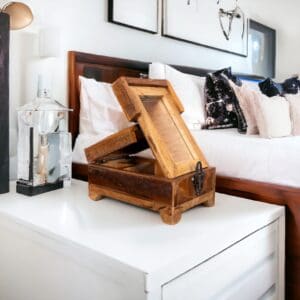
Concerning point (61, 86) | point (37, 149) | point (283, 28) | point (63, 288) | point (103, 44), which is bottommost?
point (63, 288)

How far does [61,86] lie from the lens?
1746 mm

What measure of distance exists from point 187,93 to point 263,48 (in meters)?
2.13

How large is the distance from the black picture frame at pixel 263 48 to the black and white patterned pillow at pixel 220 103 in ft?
5.62

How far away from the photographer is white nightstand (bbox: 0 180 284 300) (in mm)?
754

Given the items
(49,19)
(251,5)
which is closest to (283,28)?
(251,5)

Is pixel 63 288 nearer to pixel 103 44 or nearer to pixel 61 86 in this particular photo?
pixel 61 86

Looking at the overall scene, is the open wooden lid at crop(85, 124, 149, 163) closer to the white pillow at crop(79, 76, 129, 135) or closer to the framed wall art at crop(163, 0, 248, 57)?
the white pillow at crop(79, 76, 129, 135)

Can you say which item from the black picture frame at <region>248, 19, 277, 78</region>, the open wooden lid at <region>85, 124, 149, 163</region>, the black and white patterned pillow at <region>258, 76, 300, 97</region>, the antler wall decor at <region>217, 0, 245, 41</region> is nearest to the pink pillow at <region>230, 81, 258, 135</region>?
the black and white patterned pillow at <region>258, 76, 300, 97</region>

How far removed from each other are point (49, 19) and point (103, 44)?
0.35 metres

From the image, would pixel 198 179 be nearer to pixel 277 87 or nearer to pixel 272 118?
pixel 272 118

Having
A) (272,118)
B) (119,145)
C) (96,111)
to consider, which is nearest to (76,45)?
(96,111)

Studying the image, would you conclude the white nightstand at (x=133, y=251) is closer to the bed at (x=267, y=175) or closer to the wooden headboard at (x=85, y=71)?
the bed at (x=267, y=175)

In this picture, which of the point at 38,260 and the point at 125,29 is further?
the point at 125,29

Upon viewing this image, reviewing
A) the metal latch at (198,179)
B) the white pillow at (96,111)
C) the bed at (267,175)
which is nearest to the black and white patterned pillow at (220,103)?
the bed at (267,175)
